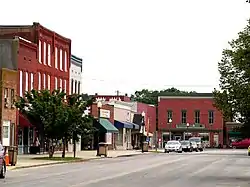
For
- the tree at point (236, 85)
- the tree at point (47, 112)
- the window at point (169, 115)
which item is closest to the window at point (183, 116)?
the window at point (169, 115)

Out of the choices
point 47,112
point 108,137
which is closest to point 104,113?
point 108,137

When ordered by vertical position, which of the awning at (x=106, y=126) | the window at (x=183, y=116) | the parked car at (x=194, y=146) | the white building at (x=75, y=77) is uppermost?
the white building at (x=75, y=77)

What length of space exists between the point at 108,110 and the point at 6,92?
3153cm

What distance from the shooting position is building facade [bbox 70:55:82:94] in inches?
3004

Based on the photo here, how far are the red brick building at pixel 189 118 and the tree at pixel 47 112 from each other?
7032 centimetres

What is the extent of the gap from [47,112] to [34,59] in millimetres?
12558

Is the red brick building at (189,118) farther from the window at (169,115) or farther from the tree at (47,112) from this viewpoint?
the tree at (47,112)

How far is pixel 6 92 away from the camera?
56.9 meters

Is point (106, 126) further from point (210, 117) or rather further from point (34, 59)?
point (210, 117)

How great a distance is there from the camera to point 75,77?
77.6 metres

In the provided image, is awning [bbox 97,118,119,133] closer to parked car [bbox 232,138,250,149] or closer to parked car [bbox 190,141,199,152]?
parked car [bbox 190,141,199,152]

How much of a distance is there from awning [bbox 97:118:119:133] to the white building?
11.9 ft

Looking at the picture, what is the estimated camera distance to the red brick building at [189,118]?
12156cm

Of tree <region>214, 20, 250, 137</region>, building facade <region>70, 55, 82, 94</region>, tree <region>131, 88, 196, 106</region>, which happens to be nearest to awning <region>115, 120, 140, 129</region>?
building facade <region>70, 55, 82, 94</region>
